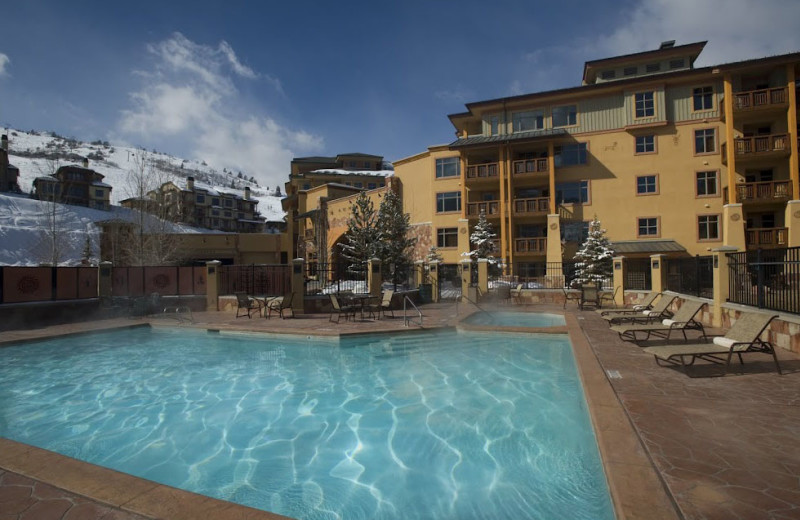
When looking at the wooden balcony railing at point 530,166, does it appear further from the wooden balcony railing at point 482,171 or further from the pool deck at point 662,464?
the pool deck at point 662,464

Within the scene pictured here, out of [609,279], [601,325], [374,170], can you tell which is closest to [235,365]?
[601,325]

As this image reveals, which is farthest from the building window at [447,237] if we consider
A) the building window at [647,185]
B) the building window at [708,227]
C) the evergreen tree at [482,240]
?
the building window at [708,227]

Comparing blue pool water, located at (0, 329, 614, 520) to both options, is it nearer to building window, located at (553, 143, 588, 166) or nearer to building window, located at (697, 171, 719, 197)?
building window, located at (553, 143, 588, 166)

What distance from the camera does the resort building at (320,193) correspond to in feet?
123

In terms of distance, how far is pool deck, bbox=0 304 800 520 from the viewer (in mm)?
2873

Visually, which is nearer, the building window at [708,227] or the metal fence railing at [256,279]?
the metal fence railing at [256,279]

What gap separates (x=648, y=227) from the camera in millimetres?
25891

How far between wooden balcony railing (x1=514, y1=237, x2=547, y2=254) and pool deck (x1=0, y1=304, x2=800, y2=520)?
20.9 m

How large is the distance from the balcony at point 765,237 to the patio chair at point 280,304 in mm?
24481

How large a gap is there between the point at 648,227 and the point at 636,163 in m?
4.09

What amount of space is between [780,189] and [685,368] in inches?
921

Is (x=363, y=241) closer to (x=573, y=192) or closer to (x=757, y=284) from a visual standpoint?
(x=573, y=192)

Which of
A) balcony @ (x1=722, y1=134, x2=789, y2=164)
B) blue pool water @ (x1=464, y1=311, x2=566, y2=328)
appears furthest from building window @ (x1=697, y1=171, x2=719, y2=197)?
blue pool water @ (x1=464, y1=311, x2=566, y2=328)

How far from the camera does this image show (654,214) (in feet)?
84.4
